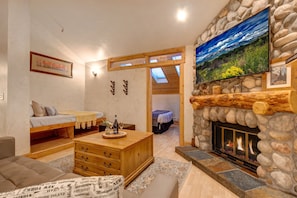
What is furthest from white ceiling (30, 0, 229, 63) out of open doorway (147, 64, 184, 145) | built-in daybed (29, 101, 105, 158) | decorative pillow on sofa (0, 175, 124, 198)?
decorative pillow on sofa (0, 175, 124, 198)

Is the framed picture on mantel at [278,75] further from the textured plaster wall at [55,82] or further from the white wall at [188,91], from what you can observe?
the textured plaster wall at [55,82]

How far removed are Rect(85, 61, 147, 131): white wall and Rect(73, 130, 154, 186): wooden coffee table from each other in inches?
77.9

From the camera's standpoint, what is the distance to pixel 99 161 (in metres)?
2.15

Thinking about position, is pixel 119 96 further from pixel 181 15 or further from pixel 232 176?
pixel 232 176

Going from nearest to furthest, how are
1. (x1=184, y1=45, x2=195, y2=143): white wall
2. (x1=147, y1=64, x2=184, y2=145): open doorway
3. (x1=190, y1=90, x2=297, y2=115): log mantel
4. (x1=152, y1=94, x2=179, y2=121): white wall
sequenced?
(x1=190, y1=90, x2=297, y2=115): log mantel, (x1=184, y1=45, x2=195, y2=143): white wall, (x1=147, y1=64, x2=184, y2=145): open doorway, (x1=152, y1=94, x2=179, y2=121): white wall

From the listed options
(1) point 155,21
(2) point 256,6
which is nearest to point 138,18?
(1) point 155,21

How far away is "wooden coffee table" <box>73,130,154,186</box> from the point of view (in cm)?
203

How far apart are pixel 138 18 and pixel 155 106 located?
15.8 ft

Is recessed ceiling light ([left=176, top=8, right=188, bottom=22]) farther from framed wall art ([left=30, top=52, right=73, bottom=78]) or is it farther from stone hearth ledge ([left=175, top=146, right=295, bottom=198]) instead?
framed wall art ([left=30, top=52, right=73, bottom=78])

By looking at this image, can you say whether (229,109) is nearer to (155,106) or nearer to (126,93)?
(126,93)

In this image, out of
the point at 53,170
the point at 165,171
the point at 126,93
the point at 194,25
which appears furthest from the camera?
the point at 126,93

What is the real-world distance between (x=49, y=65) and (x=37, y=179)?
13.0ft

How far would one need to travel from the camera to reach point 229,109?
8.48 feet

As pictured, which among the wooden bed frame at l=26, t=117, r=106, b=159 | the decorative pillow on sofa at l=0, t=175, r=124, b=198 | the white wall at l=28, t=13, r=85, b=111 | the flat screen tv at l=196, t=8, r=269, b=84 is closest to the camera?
the decorative pillow on sofa at l=0, t=175, r=124, b=198
